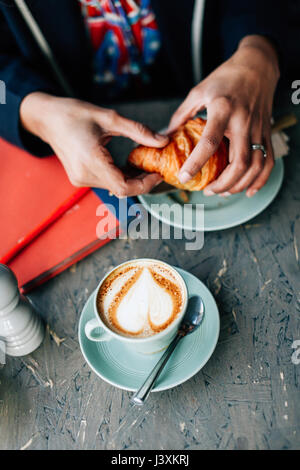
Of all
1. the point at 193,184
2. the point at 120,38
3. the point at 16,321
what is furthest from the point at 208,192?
the point at 120,38

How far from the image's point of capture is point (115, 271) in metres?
0.75

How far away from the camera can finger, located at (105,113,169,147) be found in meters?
0.90

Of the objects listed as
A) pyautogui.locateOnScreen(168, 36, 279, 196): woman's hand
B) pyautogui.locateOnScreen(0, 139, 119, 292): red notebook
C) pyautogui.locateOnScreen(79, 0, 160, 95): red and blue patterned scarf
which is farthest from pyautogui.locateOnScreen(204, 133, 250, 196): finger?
pyautogui.locateOnScreen(79, 0, 160, 95): red and blue patterned scarf

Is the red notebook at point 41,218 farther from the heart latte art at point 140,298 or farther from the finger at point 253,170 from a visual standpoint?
the finger at point 253,170

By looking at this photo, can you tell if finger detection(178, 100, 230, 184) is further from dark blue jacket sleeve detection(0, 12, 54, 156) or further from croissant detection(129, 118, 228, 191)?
dark blue jacket sleeve detection(0, 12, 54, 156)

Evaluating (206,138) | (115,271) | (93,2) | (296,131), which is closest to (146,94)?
(93,2)

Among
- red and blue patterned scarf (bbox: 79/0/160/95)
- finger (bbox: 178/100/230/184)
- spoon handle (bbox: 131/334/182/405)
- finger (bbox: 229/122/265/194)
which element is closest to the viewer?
spoon handle (bbox: 131/334/182/405)

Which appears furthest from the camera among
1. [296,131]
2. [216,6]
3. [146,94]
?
[146,94]

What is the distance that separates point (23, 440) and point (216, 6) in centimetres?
149

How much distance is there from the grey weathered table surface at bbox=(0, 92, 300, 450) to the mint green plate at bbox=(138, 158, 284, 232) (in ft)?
0.18

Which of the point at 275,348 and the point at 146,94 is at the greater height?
the point at 146,94

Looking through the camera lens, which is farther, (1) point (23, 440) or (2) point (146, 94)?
(2) point (146, 94)
